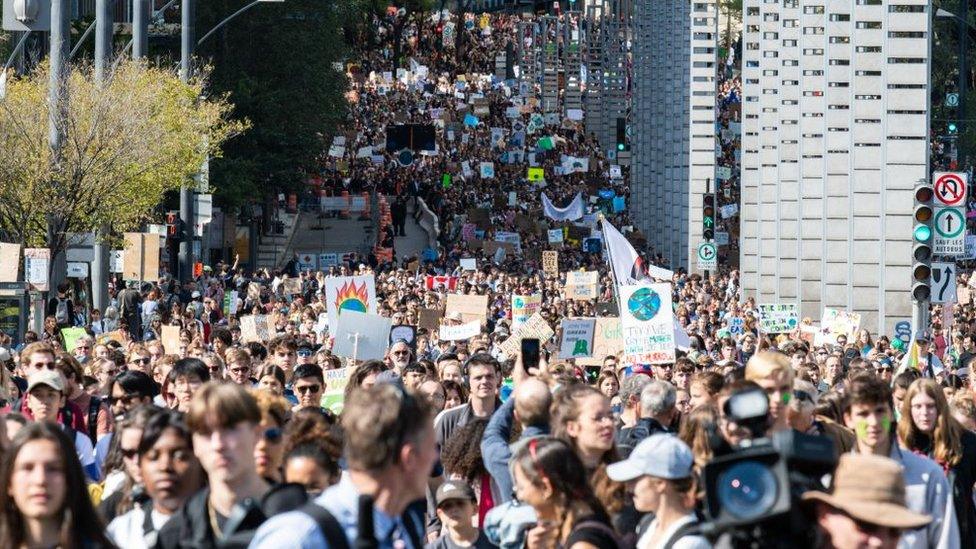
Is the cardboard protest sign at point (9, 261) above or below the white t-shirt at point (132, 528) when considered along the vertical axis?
above

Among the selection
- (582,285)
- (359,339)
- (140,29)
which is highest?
(140,29)

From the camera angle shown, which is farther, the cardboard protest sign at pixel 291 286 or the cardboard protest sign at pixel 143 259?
the cardboard protest sign at pixel 291 286

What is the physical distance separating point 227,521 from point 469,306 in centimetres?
2569

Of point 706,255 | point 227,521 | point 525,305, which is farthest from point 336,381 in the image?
point 706,255

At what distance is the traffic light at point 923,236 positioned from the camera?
70.3ft

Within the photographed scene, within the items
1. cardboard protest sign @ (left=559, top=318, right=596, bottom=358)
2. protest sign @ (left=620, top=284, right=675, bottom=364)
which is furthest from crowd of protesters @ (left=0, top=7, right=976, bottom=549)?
cardboard protest sign @ (left=559, top=318, right=596, bottom=358)

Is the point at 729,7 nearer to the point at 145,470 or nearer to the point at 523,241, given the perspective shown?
the point at 523,241

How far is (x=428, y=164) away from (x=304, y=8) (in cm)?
2099

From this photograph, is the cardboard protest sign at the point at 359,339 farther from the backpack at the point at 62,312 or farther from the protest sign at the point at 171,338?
the backpack at the point at 62,312

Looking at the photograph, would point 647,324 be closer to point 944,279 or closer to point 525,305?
point 944,279

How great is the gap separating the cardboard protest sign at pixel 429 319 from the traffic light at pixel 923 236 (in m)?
10.3

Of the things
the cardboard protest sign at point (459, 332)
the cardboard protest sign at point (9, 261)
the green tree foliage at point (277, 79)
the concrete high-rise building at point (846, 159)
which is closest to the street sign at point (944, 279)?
the cardboard protest sign at point (459, 332)

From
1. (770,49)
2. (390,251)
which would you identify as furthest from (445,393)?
(390,251)

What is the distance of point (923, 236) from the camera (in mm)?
21422
